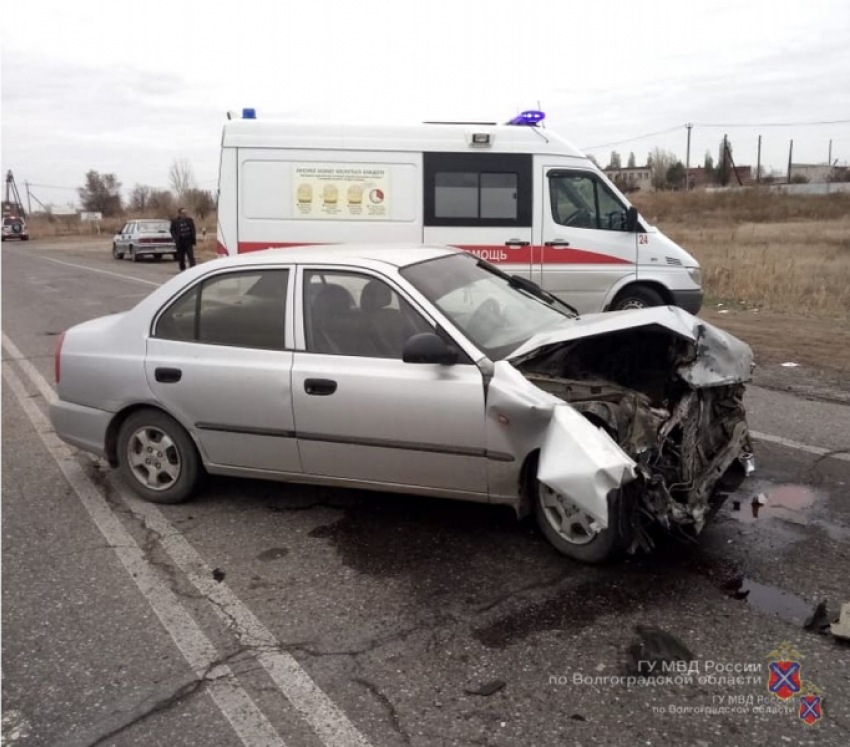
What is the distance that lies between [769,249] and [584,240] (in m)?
19.0

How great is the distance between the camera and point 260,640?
3273mm

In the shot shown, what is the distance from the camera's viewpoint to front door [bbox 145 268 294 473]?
14.1ft

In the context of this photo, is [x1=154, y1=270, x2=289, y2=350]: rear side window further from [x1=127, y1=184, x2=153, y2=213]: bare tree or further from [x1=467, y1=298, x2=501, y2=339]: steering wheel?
[x1=127, y1=184, x2=153, y2=213]: bare tree

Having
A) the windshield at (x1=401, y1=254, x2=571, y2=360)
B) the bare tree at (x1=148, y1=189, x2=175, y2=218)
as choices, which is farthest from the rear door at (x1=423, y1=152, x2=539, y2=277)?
the bare tree at (x1=148, y1=189, x2=175, y2=218)

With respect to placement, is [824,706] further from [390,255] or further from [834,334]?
[834,334]

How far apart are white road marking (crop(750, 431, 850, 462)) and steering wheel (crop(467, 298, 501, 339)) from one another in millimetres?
2390

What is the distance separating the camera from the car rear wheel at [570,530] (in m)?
3.68

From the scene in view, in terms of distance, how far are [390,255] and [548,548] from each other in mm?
1844

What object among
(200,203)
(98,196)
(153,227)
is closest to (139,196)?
(98,196)

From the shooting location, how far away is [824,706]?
107 inches

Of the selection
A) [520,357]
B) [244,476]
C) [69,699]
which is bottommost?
[69,699]

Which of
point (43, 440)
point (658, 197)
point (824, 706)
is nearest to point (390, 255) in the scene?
point (824, 706)

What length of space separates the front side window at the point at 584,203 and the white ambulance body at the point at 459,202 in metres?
0.01

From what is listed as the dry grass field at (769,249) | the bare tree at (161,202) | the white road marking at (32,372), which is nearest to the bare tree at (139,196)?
the bare tree at (161,202)
